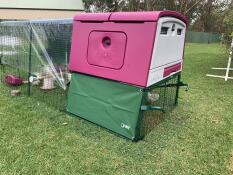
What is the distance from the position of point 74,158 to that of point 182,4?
2301 cm

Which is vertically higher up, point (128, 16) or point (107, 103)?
point (128, 16)

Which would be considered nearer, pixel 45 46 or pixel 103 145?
pixel 103 145

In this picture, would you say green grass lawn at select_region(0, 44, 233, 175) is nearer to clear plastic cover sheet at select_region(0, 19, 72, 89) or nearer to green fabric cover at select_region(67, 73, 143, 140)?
green fabric cover at select_region(67, 73, 143, 140)

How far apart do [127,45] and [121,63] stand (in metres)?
0.22

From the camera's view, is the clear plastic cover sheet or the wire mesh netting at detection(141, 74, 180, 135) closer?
the wire mesh netting at detection(141, 74, 180, 135)

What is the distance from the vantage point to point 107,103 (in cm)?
325

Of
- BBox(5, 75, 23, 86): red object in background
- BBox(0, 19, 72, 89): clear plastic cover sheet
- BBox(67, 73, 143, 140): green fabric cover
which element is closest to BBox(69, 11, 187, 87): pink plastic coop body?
BBox(67, 73, 143, 140): green fabric cover

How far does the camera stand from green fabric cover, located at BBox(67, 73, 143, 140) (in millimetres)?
2998

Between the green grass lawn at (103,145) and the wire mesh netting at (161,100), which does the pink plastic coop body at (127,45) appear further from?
the green grass lawn at (103,145)

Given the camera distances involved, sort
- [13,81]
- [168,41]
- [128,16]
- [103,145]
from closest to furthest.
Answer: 1. [128,16]
2. [103,145]
3. [168,41]
4. [13,81]

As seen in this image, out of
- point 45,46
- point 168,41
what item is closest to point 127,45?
point 168,41

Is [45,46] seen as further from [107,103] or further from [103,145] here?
[103,145]

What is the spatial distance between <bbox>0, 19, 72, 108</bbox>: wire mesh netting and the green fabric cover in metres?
0.46

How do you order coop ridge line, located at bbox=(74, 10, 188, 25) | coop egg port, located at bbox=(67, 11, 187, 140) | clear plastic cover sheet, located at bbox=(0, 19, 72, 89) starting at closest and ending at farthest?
coop ridge line, located at bbox=(74, 10, 188, 25) < coop egg port, located at bbox=(67, 11, 187, 140) < clear plastic cover sheet, located at bbox=(0, 19, 72, 89)
